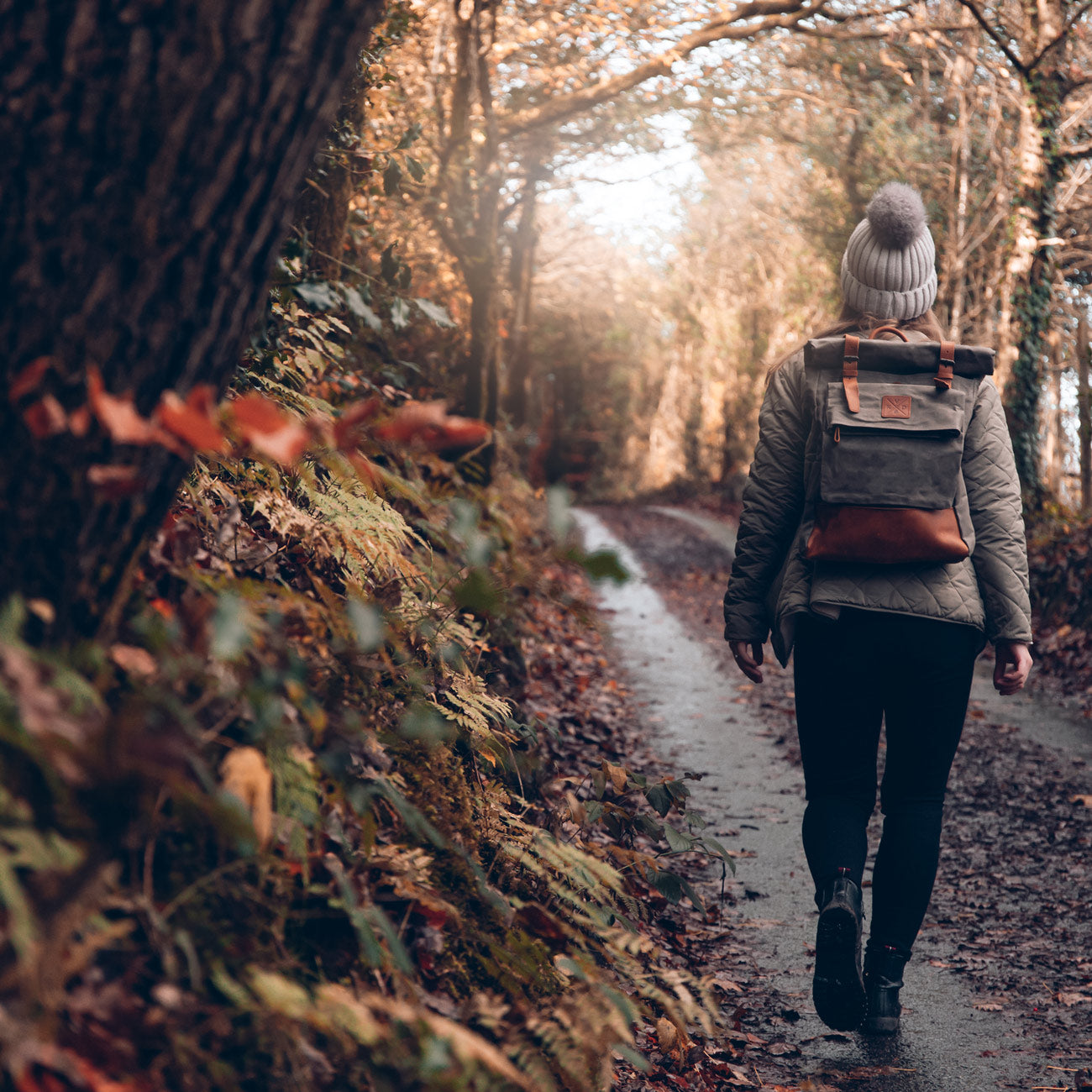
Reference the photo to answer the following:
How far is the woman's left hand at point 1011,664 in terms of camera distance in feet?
9.85

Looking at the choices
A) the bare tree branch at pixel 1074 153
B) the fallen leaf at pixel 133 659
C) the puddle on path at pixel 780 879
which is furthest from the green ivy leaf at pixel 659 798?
the bare tree branch at pixel 1074 153

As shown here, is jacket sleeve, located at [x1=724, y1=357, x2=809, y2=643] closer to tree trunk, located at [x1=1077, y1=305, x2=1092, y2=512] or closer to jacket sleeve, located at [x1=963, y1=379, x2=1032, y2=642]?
jacket sleeve, located at [x1=963, y1=379, x2=1032, y2=642]

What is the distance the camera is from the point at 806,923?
13.2 feet

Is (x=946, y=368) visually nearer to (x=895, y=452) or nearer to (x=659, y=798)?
(x=895, y=452)

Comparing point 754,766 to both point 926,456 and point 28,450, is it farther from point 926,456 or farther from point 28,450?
point 28,450

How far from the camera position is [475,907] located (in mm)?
2535

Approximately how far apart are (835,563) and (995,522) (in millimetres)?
510

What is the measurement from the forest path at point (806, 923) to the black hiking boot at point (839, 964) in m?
0.14

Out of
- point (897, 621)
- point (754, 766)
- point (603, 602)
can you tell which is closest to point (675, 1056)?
point (897, 621)

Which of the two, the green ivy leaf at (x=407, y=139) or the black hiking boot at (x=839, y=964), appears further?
the green ivy leaf at (x=407, y=139)

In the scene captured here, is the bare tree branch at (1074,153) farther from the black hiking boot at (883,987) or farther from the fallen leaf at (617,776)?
the black hiking boot at (883,987)

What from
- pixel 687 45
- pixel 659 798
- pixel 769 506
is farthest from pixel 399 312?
pixel 687 45

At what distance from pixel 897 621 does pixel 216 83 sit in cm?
228

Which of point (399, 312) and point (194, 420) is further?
point (399, 312)
